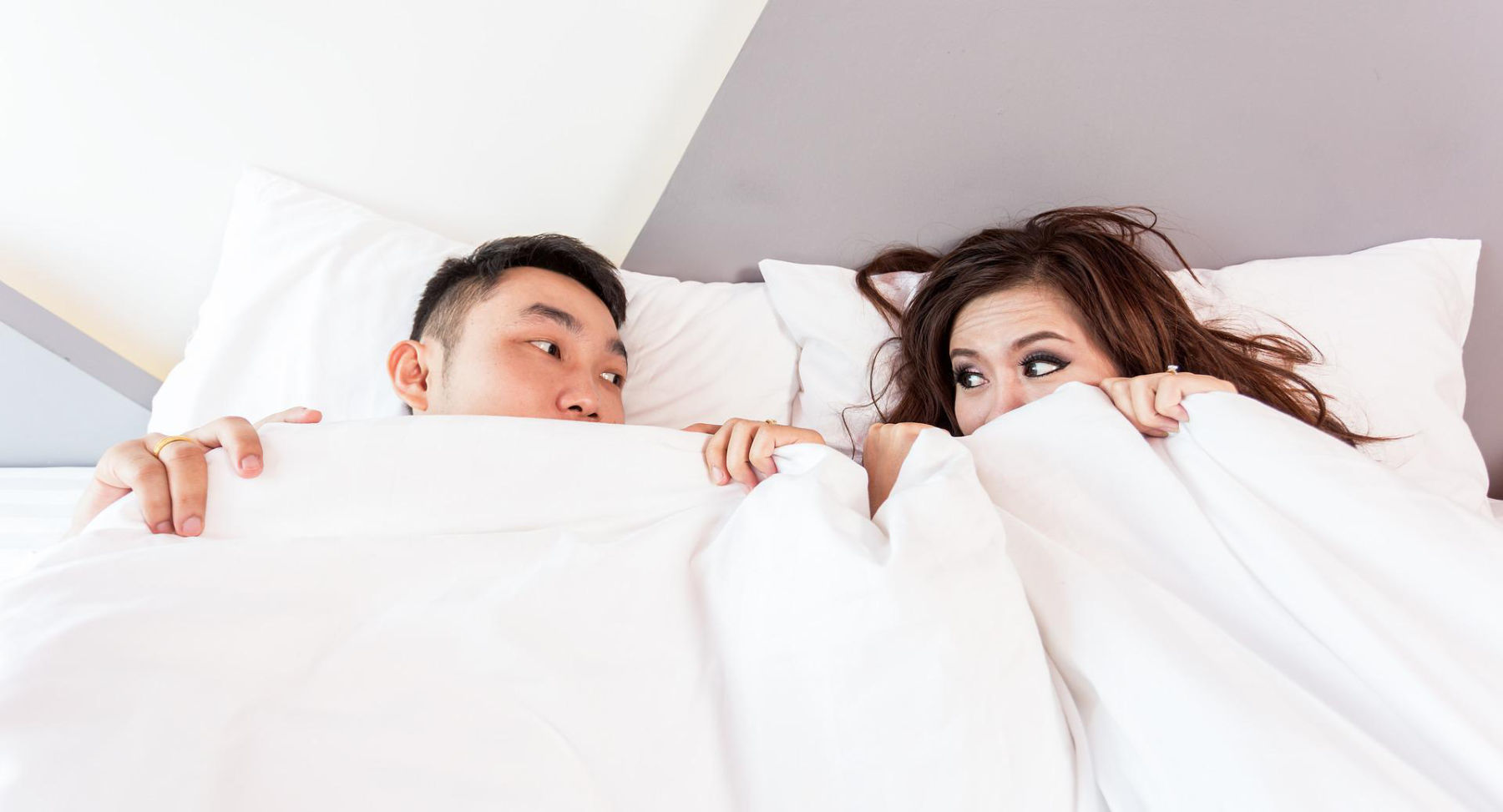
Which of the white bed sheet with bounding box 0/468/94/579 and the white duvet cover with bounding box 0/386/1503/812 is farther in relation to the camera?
the white bed sheet with bounding box 0/468/94/579

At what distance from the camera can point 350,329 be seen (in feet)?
4.30

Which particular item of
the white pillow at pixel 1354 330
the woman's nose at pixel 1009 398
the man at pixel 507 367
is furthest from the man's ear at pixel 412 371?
the woman's nose at pixel 1009 398

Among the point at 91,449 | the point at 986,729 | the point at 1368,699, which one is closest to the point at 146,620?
the point at 986,729

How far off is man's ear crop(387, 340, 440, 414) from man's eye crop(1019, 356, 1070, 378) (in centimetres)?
83

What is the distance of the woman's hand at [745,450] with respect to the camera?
909 millimetres

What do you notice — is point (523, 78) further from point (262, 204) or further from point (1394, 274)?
point (1394, 274)

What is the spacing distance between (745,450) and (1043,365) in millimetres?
471

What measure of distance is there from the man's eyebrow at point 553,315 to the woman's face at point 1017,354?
0.55 metres

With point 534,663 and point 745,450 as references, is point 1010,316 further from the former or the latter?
point 534,663

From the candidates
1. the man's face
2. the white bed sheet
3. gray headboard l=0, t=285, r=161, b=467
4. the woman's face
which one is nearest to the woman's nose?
the woman's face

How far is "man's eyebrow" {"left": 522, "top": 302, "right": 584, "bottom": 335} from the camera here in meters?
1.12

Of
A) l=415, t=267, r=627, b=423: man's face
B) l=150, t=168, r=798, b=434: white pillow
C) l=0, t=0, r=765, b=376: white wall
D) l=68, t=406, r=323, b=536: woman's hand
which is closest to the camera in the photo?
l=68, t=406, r=323, b=536: woman's hand

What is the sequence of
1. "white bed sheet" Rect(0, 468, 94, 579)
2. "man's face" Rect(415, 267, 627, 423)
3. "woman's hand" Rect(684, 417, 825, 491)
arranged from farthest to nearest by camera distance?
"white bed sheet" Rect(0, 468, 94, 579), "man's face" Rect(415, 267, 627, 423), "woman's hand" Rect(684, 417, 825, 491)

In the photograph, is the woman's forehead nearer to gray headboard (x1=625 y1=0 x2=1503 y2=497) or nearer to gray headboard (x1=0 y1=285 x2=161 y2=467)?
gray headboard (x1=625 y1=0 x2=1503 y2=497)
